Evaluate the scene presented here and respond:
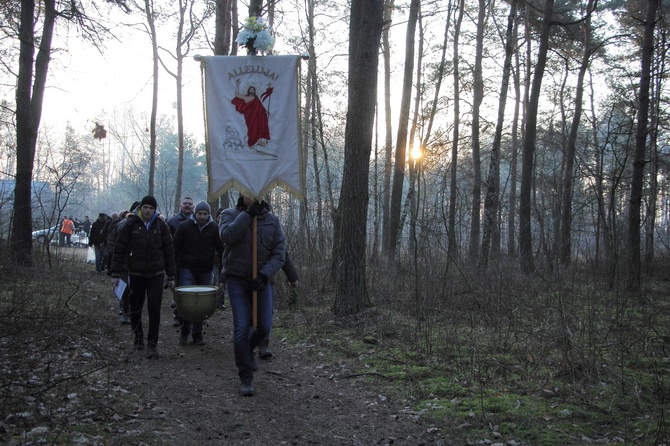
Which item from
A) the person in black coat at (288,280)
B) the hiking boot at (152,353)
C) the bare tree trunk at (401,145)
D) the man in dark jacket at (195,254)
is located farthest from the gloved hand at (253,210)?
the bare tree trunk at (401,145)

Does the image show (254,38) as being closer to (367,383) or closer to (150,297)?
(150,297)

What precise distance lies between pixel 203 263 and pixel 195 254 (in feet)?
0.56

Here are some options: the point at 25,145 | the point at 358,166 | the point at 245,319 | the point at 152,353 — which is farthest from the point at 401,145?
the point at 245,319

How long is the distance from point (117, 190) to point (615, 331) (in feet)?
233

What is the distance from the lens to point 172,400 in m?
5.32

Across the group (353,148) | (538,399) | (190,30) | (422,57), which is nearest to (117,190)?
(190,30)

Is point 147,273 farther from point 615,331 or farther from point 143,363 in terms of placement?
point 615,331

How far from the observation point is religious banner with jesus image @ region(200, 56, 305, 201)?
6.72m

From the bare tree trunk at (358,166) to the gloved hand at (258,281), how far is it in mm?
3180

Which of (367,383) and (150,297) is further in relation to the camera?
(150,297)

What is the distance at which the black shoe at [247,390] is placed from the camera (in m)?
5.46

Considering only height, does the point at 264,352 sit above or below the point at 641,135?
below

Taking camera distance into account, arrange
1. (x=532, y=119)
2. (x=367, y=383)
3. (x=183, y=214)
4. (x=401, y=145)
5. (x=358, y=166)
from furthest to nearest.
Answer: (x=401, y=145)
(x=532, y=119)
(x=183, y=214)
(x=358, y=166)
(x=367, y=383)

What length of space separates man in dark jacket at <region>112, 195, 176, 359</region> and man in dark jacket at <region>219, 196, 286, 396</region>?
5.03 ft
